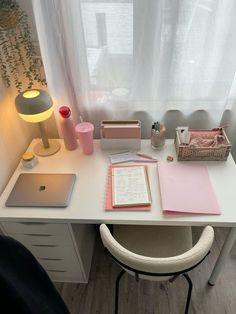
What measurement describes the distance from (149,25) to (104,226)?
82cm

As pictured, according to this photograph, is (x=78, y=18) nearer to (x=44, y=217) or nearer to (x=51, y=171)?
(x=51, y=171)

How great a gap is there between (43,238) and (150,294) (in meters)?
0.68

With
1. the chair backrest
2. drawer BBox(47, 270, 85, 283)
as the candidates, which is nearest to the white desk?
the chair backrest

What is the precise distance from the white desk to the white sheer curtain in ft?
0.80

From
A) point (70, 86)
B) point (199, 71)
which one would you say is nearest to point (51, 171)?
point (70, 86)

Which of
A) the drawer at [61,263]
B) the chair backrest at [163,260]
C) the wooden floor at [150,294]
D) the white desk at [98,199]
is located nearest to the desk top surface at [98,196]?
the white desk at [98,199]

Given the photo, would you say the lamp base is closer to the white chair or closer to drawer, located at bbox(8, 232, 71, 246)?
drawer, located at bbox(8, 232, 71, 246)

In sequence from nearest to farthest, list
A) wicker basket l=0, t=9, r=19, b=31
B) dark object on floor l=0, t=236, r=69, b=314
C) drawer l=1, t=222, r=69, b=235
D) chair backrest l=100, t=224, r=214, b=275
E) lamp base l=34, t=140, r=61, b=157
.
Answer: dark object on floor l=0, t=236, r=69, b=314, chair backrest l=100, t=224, r=214, b=275, wicker basket l=0, t=9, r=19, b=31, drawer l=1, t=222, r=69, b=235, lamp base l=34, t=140, r=61, b=157

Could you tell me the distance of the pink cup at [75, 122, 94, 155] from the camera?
1188 mm

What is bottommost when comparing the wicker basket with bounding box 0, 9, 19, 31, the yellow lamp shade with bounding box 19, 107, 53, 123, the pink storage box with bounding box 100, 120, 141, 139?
the pink storage box with bounding box 100, 120, 141, 139

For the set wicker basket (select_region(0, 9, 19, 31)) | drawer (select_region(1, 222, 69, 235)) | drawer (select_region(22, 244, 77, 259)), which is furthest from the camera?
drawer (select_region(22, 244, 77, 259))

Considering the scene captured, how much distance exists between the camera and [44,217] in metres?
0.98

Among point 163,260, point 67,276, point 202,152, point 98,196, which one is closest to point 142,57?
point 202,152

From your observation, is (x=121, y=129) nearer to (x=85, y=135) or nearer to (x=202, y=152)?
(x=85, y=135)
